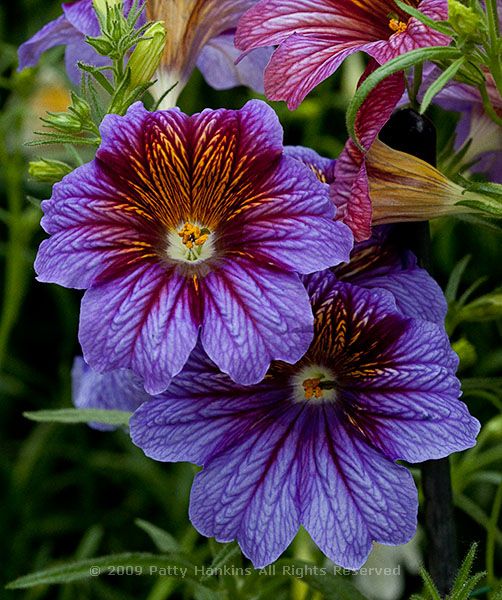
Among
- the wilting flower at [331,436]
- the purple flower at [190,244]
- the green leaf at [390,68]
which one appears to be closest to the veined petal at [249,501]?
the wilting flower at [331,436]

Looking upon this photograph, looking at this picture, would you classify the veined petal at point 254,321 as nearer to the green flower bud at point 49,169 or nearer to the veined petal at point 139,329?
the veined petal at point 139,329

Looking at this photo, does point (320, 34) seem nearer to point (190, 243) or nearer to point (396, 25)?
point (396, 25)

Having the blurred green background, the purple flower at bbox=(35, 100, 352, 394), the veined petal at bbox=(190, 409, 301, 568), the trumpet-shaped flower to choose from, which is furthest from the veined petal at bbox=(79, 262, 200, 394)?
the blurred green background

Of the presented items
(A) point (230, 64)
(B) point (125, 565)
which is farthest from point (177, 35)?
(B) point (125, 565)

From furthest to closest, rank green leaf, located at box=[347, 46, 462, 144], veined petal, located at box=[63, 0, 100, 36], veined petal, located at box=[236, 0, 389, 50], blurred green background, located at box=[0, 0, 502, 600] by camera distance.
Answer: blurred green background, located at box=[0, 0, 502, 600]
veined petal, located at box=[63, 0, 100, 36]
veined petal, located at box=[236, 0, 389, 50]
green leaf, located at box=[347, 46, 462, 144]

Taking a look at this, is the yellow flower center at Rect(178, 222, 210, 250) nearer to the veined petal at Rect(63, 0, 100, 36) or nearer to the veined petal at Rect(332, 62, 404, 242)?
the veined petal at Rect(332, 62, 404, 242)

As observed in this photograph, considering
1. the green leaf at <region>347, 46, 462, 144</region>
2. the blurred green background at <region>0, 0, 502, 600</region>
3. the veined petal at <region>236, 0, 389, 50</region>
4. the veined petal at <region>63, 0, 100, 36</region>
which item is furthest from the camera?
the blurred green background at <region>0, 0, 502, 600</region>

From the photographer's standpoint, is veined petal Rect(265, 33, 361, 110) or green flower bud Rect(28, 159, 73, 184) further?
green flower bud Rect(28, 159, 73, 184)
